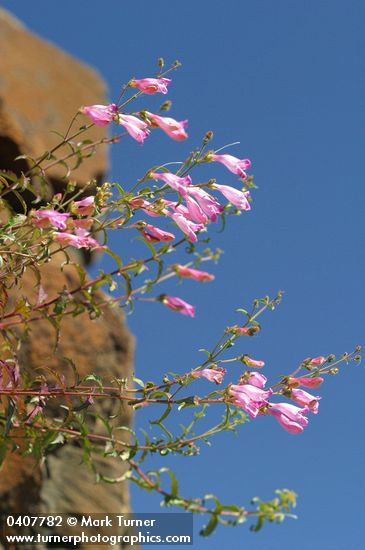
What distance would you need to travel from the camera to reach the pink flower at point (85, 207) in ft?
5.07

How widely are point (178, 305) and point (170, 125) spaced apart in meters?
0.37

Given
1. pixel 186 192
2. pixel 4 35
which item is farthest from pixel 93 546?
pixel 4 35

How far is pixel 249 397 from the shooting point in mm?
1514

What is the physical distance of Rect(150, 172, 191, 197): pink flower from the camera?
1507mm

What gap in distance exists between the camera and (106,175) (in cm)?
424

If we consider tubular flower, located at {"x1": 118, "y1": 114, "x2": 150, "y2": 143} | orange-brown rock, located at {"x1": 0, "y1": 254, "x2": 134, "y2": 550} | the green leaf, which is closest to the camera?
the green leaf

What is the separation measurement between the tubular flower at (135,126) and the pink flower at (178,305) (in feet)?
1.09

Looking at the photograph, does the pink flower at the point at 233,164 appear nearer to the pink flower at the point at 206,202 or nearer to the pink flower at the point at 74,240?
the pink flower at the point at 206,202

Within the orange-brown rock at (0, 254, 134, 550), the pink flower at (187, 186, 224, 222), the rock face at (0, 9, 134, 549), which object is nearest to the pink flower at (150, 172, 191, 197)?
the pink flower at (187, 186, 224, 222)

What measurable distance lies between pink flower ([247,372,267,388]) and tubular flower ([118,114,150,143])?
523mm

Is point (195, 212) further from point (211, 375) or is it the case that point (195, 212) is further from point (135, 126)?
point (211, 375)

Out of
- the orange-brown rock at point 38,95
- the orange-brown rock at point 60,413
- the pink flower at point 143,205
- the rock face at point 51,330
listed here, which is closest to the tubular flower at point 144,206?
the pink flower at point 143,205

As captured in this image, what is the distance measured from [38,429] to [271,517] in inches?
21.9

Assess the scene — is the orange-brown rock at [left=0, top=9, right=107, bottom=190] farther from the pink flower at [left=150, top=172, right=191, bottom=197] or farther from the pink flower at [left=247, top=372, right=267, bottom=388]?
the pink flower at [left=247, top=372, right=267, bottom=388]
